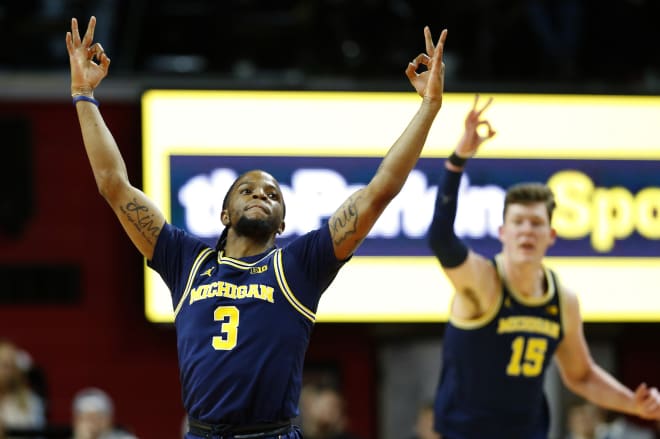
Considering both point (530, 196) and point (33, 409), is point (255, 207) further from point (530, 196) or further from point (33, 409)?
point (33, 409)

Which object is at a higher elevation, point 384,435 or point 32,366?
point 32,366

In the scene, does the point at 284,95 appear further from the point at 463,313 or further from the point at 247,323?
the point at 247,323

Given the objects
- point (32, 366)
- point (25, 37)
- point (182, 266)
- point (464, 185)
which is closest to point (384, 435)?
point (464, 185)

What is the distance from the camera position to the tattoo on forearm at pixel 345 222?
4586 mm

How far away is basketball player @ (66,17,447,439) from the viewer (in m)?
4.54

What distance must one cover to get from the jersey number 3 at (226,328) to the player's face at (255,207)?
308 mm

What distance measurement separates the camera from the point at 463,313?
6148 mm

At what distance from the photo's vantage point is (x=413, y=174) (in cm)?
1032

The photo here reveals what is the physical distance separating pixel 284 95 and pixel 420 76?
558 cm

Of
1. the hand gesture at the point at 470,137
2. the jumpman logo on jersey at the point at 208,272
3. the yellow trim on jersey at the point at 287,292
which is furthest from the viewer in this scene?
the hand gesture at the point at 470,137

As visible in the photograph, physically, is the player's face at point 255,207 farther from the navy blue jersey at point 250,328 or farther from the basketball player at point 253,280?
the navy blue jersey at point 250,328

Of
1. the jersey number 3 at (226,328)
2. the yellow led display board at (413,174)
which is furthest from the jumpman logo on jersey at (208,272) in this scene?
the yellow led display board at (413,174)

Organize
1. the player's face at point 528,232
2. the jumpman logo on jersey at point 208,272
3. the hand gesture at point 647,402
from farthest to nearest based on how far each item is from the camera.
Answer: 1. the player's face at point 528,232
2. the hand gesture at point 647,402
3. the jumpman logo on jersey at point 208,272


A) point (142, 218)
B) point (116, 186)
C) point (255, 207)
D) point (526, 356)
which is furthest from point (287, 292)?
point (526, 356)
